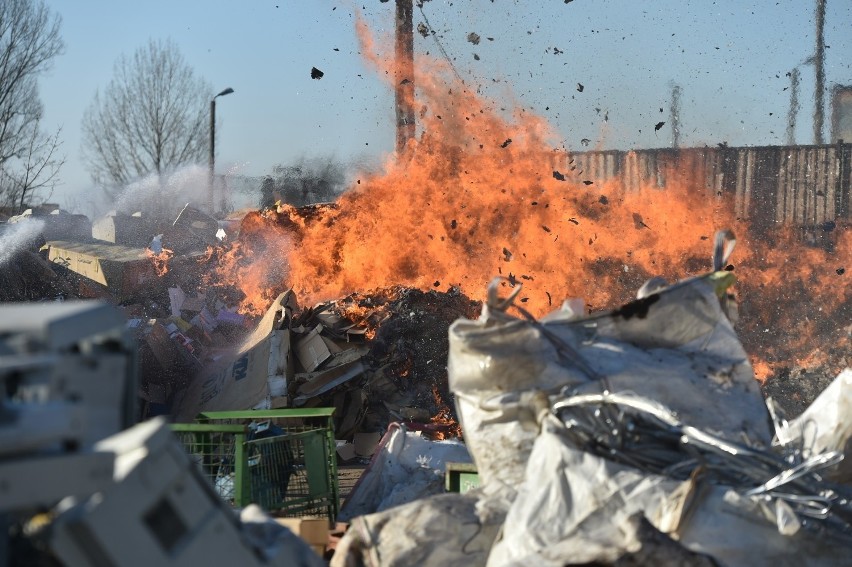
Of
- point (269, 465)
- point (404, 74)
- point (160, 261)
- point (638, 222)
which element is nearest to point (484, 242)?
point (404, 74)

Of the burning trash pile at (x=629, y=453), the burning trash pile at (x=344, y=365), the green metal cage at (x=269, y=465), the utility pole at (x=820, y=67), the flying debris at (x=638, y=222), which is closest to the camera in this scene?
the burning trash pile at (x=629, y=453)

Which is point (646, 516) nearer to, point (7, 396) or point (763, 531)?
point (763, 531)

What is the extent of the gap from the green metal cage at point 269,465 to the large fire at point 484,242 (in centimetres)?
832

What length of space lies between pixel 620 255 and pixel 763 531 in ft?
46.4

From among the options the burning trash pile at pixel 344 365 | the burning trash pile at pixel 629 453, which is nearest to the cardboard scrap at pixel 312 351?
the burning trash pile at pixel 344 365

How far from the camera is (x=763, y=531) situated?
9.32 ft

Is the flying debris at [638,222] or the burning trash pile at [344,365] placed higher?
the flying debris at [638,222]

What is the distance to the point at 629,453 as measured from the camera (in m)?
3.11

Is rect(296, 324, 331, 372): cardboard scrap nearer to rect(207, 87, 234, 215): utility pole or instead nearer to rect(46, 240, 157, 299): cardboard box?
rect(46, 240, 157, 299): cardboard box

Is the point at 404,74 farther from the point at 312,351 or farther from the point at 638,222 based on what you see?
the point at 312,351

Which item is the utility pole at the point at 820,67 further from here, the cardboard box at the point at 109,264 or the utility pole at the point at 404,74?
the cardboard box at the point at 109,264

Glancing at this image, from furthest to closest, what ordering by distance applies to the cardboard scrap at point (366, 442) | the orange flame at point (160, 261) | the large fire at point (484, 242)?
the orange flame at point (160, 261), the large fire at point (484, 242), the cardboard scrap at point (366, 442)

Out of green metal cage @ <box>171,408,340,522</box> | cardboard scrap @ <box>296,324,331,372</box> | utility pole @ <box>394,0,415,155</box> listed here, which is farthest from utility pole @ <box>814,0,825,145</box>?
Answer: green metal cage @ <box>171,408,340,522</box>

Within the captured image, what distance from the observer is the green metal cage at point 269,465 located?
4863mm
